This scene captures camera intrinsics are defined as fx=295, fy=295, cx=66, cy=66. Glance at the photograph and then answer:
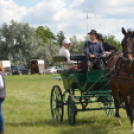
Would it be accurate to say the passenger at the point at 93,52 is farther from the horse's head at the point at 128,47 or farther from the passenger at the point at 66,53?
the horse's head at the point at 128,47

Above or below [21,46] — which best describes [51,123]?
below

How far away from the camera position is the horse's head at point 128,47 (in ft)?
19.7

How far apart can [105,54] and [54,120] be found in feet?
7.63

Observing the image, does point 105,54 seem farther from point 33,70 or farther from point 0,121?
point 33,70

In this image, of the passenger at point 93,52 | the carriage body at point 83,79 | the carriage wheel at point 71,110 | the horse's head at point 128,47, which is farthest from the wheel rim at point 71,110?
the horse's head at point 128,47

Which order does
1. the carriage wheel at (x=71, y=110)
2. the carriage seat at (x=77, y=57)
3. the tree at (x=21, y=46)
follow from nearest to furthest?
the carriage wheel at (x=71, y=110), the carriage seat at (x=77, y=57), the tree at (x=21, y=46)

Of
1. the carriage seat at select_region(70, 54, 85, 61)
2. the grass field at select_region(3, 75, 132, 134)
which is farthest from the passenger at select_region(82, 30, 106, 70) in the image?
the grass field at select_region(3, 75, 132, 134)

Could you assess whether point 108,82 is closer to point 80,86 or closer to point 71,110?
point 80,86

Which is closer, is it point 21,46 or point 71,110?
point 71,110

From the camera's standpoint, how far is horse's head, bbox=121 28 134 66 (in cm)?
601

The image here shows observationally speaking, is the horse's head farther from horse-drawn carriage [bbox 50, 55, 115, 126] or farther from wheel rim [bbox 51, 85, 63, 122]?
wheel rim [bbox 51, 85, 63, 122]

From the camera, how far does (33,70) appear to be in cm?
5162

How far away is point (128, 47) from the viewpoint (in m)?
6.18

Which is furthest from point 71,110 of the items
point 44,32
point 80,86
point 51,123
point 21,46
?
point 44,32
